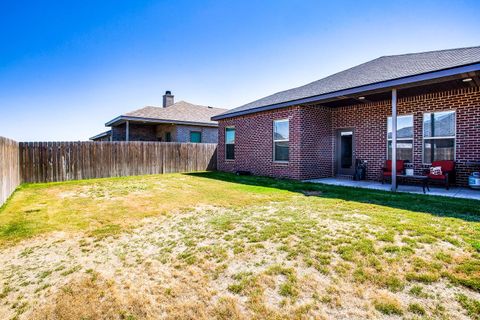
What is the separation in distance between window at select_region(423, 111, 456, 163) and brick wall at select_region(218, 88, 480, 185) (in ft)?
0.47

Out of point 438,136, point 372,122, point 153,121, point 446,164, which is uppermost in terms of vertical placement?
point 153,121

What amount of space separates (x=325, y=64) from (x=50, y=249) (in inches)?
516

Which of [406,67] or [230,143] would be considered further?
[230,143]

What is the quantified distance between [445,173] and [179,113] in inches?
592

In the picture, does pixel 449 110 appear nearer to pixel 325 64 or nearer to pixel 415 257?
pixel 325 64

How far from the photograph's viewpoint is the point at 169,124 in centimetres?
1700

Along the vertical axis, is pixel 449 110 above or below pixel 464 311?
above

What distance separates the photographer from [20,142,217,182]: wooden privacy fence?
9.90 metres

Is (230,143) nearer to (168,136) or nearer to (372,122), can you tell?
(168,136)

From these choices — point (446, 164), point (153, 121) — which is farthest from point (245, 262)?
point (153, 121)

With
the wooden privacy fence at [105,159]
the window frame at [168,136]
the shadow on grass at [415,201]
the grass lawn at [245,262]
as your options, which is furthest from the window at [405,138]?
the window frame at [168,136]

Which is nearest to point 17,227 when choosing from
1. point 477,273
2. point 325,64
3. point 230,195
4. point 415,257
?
point 230,195

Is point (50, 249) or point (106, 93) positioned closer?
point (50, 249)

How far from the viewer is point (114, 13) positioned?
349 inches
